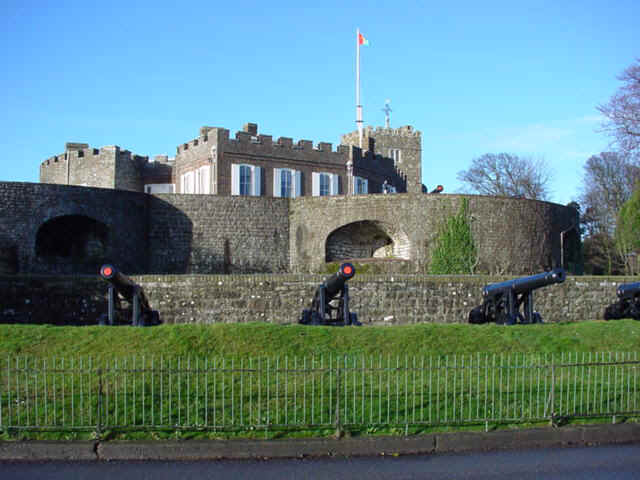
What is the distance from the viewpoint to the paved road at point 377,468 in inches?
302

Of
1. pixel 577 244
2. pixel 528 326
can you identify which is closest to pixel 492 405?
pixel 528 326

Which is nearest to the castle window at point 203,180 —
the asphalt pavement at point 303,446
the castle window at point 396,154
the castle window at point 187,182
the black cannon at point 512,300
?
the castle window at point 187,182

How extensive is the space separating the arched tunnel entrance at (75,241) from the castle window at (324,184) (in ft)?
49.1

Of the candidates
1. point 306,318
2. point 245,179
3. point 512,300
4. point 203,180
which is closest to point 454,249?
point 512,300

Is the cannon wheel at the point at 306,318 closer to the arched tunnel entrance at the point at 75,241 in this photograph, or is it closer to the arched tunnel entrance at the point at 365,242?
the arched tunnel entrance at the point at 75,241

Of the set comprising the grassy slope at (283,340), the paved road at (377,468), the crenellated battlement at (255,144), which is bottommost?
the paved road at (377,468)

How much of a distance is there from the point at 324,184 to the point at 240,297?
21.8 metres

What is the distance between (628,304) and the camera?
18.1m

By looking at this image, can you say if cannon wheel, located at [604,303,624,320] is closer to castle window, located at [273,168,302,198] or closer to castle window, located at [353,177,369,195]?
castle window, located at [273,168,302,198]

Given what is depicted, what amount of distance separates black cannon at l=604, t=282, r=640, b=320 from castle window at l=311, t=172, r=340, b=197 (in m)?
23.4

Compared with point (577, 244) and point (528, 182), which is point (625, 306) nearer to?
point (577, 244)

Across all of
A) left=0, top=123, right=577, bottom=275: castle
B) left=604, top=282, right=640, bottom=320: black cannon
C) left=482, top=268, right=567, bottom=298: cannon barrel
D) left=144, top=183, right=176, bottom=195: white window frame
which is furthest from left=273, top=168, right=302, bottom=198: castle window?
left=482, top=268, right=567, bottom=298: cannon barrel

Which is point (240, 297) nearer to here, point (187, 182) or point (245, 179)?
point (245, 179)

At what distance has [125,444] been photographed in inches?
332
